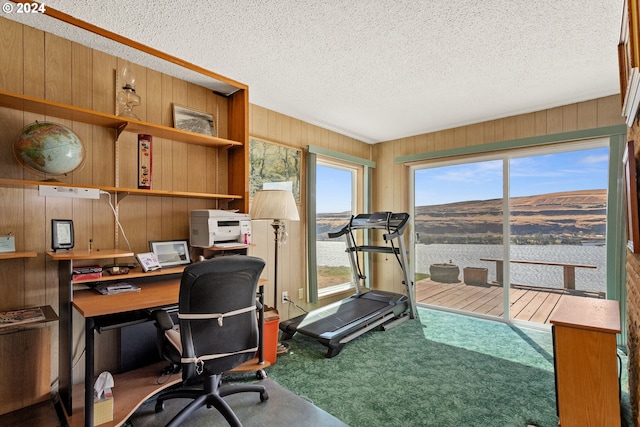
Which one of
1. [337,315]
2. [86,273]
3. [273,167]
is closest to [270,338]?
[337,315]

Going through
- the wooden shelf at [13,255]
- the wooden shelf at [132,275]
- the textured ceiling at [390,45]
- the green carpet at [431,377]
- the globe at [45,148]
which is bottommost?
the green carpet at [431,377]

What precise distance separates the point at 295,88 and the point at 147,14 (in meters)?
1.30

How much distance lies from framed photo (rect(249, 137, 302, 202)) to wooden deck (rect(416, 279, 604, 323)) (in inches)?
91.9

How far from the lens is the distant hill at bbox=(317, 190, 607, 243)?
10.6 ft

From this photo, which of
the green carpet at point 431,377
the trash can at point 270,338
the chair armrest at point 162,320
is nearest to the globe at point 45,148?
the chair armrest at point 162,320

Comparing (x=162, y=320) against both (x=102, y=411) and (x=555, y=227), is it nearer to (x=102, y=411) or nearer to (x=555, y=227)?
(x=102, y=411)

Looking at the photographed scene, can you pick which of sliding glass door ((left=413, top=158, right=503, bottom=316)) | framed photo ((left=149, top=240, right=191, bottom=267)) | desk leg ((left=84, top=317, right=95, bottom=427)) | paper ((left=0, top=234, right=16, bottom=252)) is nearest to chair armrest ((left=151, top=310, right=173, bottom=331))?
desk leg ((left=84, top=317, right=95, bottom=427))

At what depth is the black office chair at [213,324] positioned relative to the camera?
165 centimetres

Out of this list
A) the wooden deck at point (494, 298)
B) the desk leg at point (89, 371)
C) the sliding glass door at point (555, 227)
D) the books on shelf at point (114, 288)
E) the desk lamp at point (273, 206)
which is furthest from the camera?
the wooden deck at point (494, 298)

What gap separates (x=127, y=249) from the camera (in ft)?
7.75

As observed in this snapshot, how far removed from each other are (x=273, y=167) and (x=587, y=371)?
2.91m

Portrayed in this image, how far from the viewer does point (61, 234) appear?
198 cm

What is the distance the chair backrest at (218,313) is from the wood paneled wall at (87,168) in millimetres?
1029

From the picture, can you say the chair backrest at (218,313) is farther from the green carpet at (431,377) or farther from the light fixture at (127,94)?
the light fixture at (127,94)
